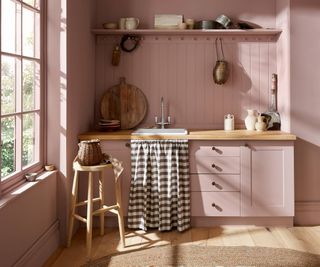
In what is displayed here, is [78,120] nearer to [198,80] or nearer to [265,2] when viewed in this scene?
[198,80]

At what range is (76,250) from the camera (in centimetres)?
335

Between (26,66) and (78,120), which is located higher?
(26,66)

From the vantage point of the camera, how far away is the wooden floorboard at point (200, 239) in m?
A: 3.31

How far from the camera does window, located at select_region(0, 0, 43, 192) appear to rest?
106 inches

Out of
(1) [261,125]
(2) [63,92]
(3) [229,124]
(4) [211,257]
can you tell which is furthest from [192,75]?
(4) [211,257]

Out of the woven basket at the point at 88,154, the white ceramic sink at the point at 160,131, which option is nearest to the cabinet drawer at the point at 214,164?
the white ceramic sink at the point at 160,131

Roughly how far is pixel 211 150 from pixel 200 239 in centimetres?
76

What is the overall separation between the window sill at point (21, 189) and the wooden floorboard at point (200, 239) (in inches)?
23.5

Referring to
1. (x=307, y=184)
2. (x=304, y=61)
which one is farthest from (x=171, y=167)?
(x=304, y=61)

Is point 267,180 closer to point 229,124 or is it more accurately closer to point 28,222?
point 229,124

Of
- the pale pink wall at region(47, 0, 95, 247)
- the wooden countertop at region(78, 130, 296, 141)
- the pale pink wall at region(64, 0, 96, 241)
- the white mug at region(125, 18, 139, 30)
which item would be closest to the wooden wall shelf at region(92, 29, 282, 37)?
the white mug at region(125, 18, 139, 30)

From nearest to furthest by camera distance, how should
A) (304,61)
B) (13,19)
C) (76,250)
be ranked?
(13,19) < (76,250) < (304,61)

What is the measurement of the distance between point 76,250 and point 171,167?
103 centimetres

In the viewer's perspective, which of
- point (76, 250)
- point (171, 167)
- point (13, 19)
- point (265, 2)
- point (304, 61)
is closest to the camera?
point (13, 19)
